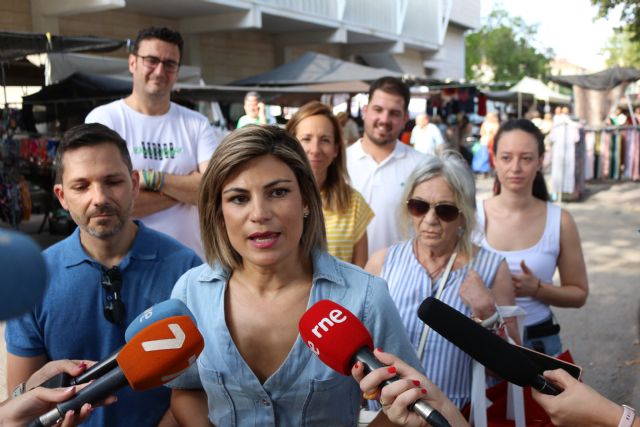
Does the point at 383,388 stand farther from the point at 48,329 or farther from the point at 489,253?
the point at 489,253

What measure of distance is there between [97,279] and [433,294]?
4.62 ft

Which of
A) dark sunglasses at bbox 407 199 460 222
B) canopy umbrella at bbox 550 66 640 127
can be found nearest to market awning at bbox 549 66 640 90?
canopy umbrella at bbox 550 66 640 127

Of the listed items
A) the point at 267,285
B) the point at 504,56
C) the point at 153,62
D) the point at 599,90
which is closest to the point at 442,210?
the point at 267,285

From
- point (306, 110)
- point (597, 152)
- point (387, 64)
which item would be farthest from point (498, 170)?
point (387, 64)

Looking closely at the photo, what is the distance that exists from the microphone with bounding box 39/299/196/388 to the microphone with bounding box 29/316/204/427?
3 cm

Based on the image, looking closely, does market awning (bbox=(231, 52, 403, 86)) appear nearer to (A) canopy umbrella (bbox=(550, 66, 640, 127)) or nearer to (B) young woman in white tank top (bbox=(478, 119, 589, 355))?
(A) canopy umbrella (bbox=(550, 66, 640, 127))

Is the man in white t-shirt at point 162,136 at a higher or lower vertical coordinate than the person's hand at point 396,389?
higher

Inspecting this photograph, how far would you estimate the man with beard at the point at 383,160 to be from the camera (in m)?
4.29

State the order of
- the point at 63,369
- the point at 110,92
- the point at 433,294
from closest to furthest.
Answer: the point at 63,369 → the point at 433,294 → the point at 110,92

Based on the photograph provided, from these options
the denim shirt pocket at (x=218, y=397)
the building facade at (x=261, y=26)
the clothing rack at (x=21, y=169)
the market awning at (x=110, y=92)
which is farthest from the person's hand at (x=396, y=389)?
the building facade at (x=261, y=26)

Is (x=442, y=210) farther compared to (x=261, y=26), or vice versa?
(x=261, y=26)

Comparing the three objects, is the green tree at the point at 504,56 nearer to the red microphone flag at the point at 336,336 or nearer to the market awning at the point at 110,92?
the market awning at the point at 110,92

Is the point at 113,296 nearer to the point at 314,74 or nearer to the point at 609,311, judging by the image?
the point at 609,311

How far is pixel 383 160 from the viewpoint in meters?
4.50
